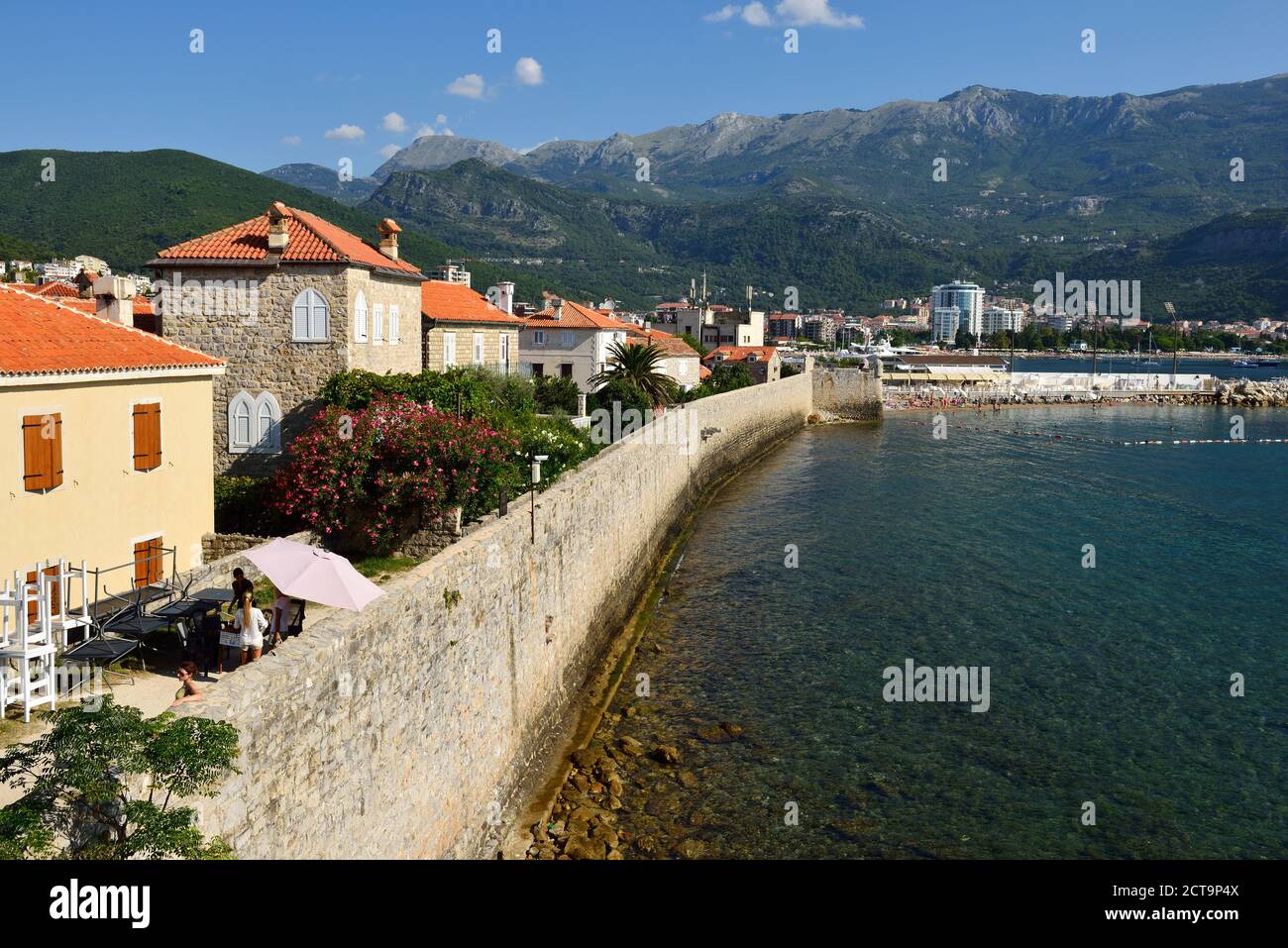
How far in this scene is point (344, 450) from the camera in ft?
61.9

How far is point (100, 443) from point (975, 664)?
16044 millimetres

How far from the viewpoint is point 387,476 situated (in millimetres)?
18609

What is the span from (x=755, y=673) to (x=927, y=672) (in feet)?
10.7

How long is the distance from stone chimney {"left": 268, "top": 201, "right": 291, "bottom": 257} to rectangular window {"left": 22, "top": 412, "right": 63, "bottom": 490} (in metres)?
10.5

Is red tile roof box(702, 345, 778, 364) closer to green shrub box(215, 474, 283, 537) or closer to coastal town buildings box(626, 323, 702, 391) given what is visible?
coastal town buildings box(626, 323, 702, 391)

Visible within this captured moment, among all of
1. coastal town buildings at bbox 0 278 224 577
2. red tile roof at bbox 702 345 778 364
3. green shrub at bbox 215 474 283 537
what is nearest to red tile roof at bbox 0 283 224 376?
coastal town buildings at bbox 0 278 224 577

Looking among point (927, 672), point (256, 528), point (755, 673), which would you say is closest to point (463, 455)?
point (256, 528)

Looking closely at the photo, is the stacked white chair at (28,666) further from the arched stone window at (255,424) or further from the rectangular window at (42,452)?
the arched stone window at (255,424)

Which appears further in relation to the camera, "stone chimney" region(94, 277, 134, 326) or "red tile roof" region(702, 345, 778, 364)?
"red tile roof" region(702, 345, 778, 364)

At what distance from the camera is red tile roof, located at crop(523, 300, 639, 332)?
2007 inches

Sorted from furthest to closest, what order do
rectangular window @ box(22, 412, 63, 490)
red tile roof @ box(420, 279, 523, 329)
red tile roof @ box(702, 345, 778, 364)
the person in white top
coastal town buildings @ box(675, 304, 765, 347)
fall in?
coastal town buildings @ box(675, 304, 765, 347) < red tile roof @ box(702, 345, 778, 364) < red tile roof @ box(420, 279, 523, 329) < rectangular window @ box(22, 412, 63, 490) < the person in white top
